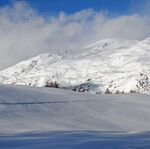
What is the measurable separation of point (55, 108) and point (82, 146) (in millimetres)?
7133

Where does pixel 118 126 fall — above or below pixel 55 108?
below

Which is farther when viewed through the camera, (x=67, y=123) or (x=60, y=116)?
(x=60, y=116)

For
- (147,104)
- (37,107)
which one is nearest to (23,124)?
(37,107)

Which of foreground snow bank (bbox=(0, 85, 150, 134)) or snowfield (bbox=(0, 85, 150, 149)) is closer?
snowfield (bbox=(0, 85, 150, 149))

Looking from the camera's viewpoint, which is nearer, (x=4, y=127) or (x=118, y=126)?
(x=4, y=127)

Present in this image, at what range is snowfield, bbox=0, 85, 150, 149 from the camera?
4808 mm

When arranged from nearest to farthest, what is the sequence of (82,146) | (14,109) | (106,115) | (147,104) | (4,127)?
(82,146) → (4,127) → (14,109) → (106,115) → (147,104)

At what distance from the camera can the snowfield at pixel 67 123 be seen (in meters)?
4.81

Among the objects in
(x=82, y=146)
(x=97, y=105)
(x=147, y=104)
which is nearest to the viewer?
(x=82, y=146)

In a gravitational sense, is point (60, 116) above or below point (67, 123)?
above

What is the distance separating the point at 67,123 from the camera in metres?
9.40

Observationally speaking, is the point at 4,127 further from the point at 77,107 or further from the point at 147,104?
the point at 147,104

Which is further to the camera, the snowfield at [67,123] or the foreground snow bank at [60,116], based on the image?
the foreground snow bank at [60,116]

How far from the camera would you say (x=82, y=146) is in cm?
453
